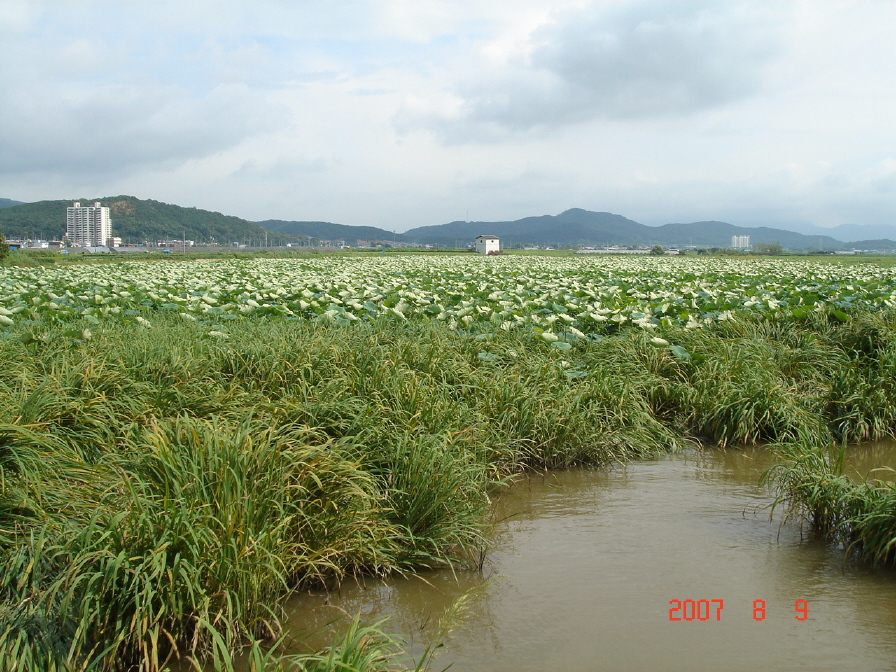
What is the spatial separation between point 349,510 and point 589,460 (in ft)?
8.45

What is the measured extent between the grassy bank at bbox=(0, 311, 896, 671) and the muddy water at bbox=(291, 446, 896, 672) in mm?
280

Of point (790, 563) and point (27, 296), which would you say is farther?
point (27, 296)

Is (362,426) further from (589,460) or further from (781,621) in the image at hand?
(781,621)

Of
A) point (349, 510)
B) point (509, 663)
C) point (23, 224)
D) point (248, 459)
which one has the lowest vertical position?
point (509, 663)

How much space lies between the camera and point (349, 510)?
134 inches

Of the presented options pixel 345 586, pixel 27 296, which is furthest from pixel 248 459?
pixel 27 296

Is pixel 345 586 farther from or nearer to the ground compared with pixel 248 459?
nearer to the ground

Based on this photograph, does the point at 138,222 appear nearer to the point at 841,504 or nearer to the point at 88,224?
the point at 88,224

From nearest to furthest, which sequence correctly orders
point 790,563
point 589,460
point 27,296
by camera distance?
point 790,563
point 589,460
point 27,296
